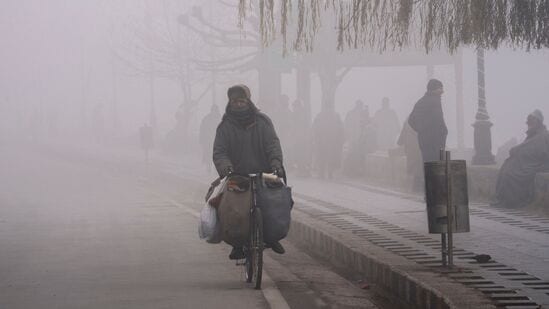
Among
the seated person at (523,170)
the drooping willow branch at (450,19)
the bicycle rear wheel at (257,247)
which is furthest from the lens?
the seated person at (523,170)

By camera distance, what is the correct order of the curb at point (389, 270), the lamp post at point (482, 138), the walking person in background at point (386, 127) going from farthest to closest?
the walking person in background at point (386, 127) < the lamp post at point (482, 138) < the curb at point (389, 270)

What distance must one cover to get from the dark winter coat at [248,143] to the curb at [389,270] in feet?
4.76

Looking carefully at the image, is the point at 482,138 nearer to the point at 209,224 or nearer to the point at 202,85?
the point at 209,224

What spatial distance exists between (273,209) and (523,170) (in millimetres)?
7653

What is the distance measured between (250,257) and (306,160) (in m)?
18.5

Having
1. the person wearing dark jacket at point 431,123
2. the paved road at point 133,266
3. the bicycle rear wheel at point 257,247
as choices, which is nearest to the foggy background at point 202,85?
the person wearing dark jacket at point 431,123

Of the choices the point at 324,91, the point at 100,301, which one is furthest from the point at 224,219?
the point at 324,91

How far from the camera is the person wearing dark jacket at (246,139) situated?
10.0 m

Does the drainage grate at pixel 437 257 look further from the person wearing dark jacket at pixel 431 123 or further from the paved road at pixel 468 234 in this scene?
the person wearing dark jacket at pixel 431 123

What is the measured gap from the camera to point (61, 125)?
113312mm

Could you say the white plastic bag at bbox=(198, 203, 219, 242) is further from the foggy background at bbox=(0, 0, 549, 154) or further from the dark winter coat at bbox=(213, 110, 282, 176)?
the foggy background at bbox=(0, 0, 549, 154)

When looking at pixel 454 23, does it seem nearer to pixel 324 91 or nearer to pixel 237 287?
pixel 237 287

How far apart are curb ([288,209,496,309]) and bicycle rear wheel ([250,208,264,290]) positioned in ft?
3.84

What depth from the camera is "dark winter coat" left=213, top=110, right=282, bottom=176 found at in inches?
396
